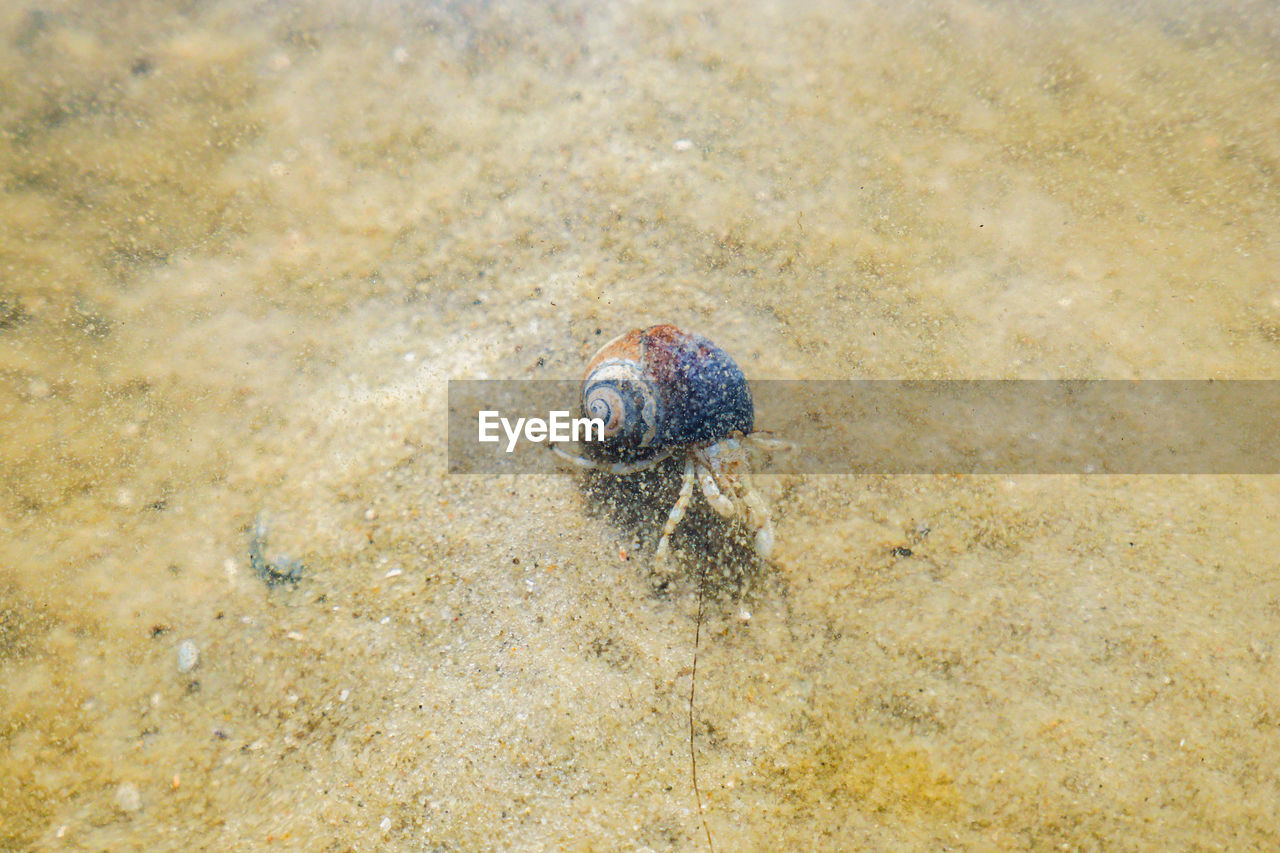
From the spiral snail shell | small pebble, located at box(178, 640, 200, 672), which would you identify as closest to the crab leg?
the spiral snail shell

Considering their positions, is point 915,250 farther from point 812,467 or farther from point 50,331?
point 50,331

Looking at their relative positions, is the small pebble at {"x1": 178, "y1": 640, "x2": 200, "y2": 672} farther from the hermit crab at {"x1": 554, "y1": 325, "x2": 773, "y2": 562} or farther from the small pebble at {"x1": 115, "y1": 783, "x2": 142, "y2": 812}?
the hermit crab at {"x1": 554, "y1": 325, "x2": 773, "y2": 562}

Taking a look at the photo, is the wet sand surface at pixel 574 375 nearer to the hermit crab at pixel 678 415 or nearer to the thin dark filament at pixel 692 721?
the thin dark filament at pixel 692 721

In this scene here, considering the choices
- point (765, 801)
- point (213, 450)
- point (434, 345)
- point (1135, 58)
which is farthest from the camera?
point (1135, 58)

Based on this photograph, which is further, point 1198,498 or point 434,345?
point 434,345

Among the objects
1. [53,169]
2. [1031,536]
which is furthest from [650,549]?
[53,169]
